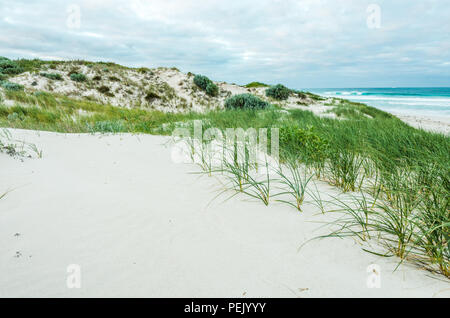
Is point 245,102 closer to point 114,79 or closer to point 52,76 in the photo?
point 114,79

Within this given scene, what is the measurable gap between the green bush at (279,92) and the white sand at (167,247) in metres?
17.7

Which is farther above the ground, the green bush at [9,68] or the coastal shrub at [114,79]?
the green bush at [9,68]

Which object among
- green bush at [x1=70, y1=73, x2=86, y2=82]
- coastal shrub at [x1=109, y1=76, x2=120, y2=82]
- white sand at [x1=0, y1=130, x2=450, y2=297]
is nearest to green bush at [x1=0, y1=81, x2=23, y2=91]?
green bush at [x1=70, y1=73, x2=86, y2=82]

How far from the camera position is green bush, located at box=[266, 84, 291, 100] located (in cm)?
1914

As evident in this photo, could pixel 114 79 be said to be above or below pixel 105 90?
above

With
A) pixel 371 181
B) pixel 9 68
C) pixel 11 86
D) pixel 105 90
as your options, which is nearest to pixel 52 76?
pixel 105 90

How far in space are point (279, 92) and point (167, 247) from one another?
19.2m

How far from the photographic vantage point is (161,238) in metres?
1.79

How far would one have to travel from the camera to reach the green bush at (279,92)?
62.8 ft

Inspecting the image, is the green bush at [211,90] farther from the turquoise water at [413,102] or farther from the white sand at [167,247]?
the white sand at [167,247]

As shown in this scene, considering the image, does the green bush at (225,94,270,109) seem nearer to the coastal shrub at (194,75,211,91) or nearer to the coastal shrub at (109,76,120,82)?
the coastal shrub at (194,75,211,91)

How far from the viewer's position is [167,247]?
1688mm

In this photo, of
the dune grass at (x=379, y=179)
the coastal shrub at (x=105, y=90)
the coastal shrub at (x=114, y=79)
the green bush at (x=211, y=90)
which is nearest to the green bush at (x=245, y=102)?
the dune grass at (x=379, y=179)
